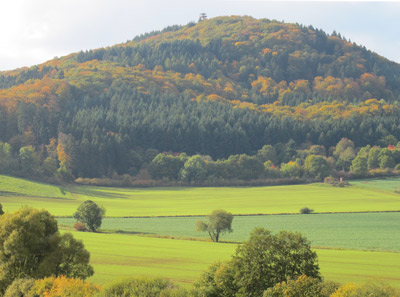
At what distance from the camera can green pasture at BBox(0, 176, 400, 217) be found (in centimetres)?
10569

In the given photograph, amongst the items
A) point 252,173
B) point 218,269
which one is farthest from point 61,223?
point 252,173

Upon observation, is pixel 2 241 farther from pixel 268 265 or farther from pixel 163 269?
pixel 268 265

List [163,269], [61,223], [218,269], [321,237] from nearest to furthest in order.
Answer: [218,269]
[163,269]
[321,237]
[61,223]

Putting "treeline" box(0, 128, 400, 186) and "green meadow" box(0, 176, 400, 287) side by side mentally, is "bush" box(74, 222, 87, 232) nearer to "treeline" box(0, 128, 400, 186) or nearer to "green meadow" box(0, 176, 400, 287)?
"green meadow" box(0, 176, 400, 287)

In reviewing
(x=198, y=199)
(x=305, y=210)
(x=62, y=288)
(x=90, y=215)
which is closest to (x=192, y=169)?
(x=198, y=199)

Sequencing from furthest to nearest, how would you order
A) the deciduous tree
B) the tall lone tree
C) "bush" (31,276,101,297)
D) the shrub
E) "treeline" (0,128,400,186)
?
1. "treeline" (0,128,400,186)
2. the shrub
3. the deciduous tree
4. the tall lone tree
5. "bush" (31,276,101,297)

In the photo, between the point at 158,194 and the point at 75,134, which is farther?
the point at 75,134

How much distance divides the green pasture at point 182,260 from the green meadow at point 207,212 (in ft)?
0.28

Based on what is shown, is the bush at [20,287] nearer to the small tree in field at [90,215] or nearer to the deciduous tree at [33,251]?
the deciduous tree at [33,251]

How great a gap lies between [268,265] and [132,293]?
877 centimetres

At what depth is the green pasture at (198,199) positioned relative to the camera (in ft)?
347

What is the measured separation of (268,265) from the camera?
118ft

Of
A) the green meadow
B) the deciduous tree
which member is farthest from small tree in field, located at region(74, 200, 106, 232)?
the deciduous tree

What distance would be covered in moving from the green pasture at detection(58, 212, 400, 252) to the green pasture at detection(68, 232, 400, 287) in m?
6.70
